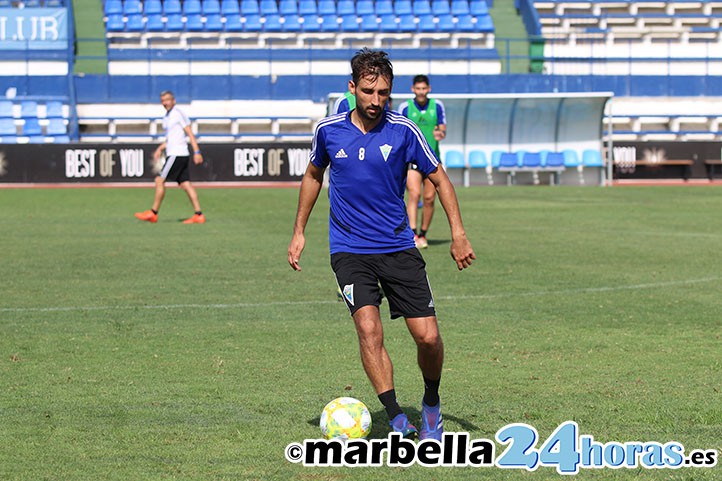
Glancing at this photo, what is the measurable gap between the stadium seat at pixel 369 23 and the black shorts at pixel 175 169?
74.2 ft

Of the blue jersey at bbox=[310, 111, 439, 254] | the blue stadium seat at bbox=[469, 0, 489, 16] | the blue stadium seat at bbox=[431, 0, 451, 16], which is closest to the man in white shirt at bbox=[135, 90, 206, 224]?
the blue jersey at bbox=[310, 111, 439, 254]

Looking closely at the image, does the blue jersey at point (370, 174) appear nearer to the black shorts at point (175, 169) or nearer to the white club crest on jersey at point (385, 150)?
the white club crest on jersey at point (385, 150)

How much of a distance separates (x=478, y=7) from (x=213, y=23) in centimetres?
955

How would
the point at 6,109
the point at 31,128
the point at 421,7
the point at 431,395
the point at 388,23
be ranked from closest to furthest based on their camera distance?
the point at 431,395 → the point at 31,128 → the point at 6,109 → the point at 388,23 → the point at 421,7

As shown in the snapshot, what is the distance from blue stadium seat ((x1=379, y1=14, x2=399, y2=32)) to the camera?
138 ft

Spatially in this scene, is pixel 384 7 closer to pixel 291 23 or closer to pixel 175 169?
pixel 291 23

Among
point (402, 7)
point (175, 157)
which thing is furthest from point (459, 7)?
point (175, 157)

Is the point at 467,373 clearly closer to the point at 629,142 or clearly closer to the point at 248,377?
the point at 248,377

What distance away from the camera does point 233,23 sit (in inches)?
1640

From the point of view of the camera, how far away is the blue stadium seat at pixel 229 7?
42.0 metres

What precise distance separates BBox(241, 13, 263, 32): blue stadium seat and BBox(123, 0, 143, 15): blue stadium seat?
11.9 feet

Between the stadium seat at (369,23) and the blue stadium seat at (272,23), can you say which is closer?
the blue stadium seat at (272,23)

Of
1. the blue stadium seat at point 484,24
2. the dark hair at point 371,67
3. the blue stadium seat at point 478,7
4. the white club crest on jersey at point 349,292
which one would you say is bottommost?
the white club crest on jersey at point 349,292

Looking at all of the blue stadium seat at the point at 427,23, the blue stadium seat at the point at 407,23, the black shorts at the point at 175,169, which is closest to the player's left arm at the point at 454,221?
the black shorts at the point at 175,169
